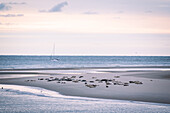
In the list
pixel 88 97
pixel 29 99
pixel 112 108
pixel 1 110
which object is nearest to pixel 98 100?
pixel 88 97

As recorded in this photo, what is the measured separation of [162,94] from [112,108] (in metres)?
7.23

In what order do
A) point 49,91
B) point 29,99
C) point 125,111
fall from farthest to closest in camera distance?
point 49,91, point 29,99, point 125,111

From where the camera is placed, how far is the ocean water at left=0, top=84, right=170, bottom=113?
22422mm

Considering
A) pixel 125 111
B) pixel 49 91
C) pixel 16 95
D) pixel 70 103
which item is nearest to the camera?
pixel 125 111

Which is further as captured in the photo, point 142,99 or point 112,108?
point 142,99

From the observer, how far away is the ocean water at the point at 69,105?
22422 millimetres

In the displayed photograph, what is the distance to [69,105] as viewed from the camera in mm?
24297

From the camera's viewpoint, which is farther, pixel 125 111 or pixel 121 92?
pixel 121 92

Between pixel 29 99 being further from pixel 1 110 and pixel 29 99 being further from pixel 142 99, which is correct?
pixel 142 99

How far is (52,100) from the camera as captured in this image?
87.2 feet

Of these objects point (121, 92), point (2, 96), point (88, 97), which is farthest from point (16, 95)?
point (121, 92)

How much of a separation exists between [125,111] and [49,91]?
12.0m

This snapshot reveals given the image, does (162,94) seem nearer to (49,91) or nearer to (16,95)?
(49,91)

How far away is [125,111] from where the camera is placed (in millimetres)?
22062
